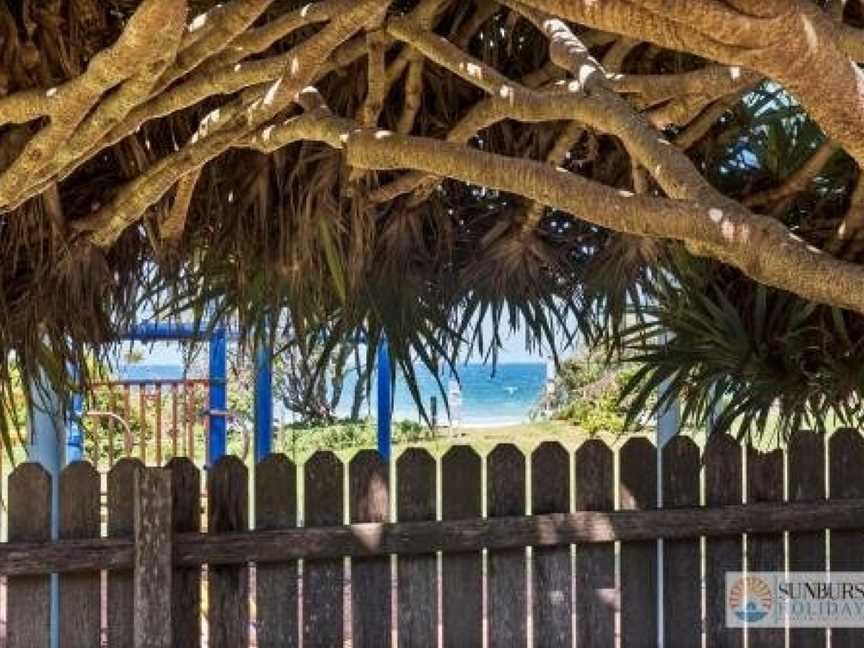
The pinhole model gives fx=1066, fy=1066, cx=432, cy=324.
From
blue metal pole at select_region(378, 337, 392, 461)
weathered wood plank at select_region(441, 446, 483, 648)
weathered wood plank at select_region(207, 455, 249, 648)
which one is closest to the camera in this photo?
weathered wood plank at select_region(207, 455, 249, 648)

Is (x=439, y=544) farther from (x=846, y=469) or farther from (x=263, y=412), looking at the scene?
(x=263, y=412)

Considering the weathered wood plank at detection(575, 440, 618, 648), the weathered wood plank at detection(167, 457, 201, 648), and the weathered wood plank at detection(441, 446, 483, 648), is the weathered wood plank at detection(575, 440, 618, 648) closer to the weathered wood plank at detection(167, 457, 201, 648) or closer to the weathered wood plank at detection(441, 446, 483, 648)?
the weathered wood plank at detection(441, 446, 483, 648)

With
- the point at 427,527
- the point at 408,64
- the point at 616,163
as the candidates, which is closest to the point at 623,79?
the point at 408,64

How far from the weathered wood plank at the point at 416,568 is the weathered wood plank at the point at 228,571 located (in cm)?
44

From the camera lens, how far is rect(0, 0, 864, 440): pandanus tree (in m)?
1.27

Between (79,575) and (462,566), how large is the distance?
1081mm

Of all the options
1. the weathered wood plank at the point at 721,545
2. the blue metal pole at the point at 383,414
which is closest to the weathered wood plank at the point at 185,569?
the weathered wood plank at the point at 721,545

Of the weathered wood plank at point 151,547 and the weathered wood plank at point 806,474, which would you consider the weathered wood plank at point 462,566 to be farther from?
the weathered wood plank at point 806,474

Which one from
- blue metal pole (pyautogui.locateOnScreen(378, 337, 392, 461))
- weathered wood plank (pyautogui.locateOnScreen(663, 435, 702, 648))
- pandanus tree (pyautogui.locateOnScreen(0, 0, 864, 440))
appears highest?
pandanus tree (pyautogui.locateOnScreen(0, 0, 864, 440))

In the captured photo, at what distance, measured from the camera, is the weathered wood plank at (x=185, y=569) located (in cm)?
296

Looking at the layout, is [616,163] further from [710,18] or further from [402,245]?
[710,18]

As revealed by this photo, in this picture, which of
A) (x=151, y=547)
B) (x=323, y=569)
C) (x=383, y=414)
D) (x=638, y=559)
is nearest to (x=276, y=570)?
(x=323, y=569)

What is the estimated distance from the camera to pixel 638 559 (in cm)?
324

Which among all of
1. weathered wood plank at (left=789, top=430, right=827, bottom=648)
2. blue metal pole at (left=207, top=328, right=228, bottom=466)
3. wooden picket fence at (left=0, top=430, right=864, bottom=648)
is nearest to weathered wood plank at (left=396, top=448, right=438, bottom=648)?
wooden picket fence at (left=0, top=430, right=864, bottom=648)
